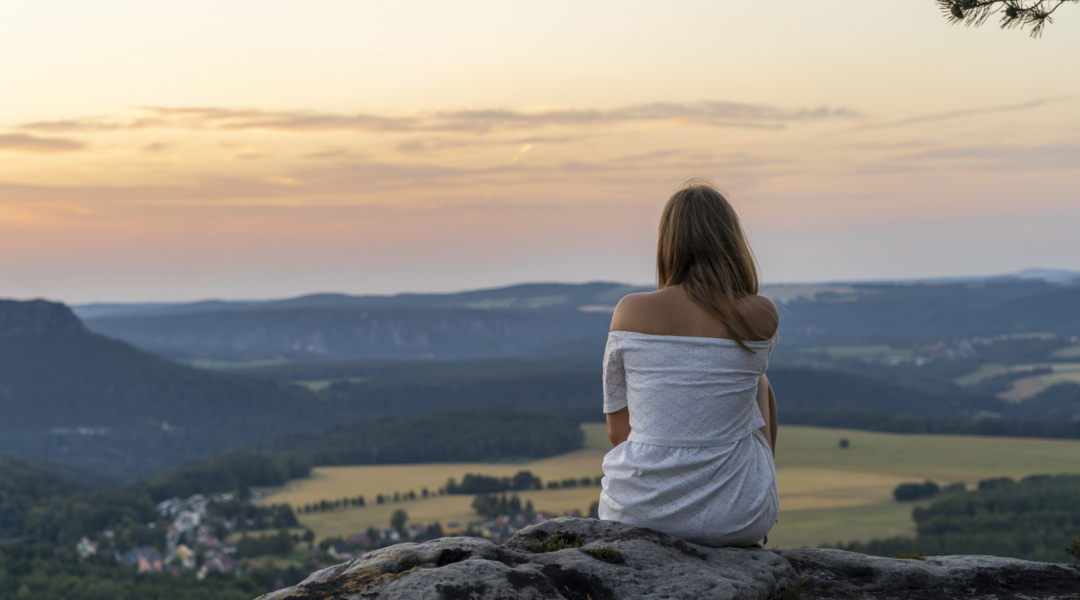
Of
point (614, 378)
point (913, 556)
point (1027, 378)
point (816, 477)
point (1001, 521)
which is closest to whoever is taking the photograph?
point (614, 378)

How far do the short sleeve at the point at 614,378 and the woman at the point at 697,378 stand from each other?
14 mm

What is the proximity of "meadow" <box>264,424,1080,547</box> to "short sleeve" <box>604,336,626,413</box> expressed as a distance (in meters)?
66.9

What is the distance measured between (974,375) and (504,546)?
208m

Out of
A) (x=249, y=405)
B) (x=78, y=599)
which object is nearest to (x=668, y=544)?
(x=78, y=599)

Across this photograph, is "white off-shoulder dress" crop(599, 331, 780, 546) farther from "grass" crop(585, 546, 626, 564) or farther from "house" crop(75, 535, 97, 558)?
"house" crop(75, 535, 97, 558)

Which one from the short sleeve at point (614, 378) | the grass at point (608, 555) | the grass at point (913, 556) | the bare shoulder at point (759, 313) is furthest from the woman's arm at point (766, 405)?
the grass at point (913, 556)

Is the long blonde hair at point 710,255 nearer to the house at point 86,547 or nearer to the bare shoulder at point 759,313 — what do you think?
the bare shoulder at point 759,313

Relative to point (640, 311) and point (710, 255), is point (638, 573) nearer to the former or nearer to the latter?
point (640, 311)

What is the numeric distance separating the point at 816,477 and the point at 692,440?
104m

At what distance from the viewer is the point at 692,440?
5.78 meters

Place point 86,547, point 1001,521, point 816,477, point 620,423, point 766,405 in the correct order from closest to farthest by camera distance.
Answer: point 620,423, point 766,405, point 1001,521, point 86,547, point 816,477

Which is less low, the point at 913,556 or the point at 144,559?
the point at 913,556

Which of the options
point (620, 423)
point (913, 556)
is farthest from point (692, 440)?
point (913, 556)

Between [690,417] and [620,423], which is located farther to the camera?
[620,423]
